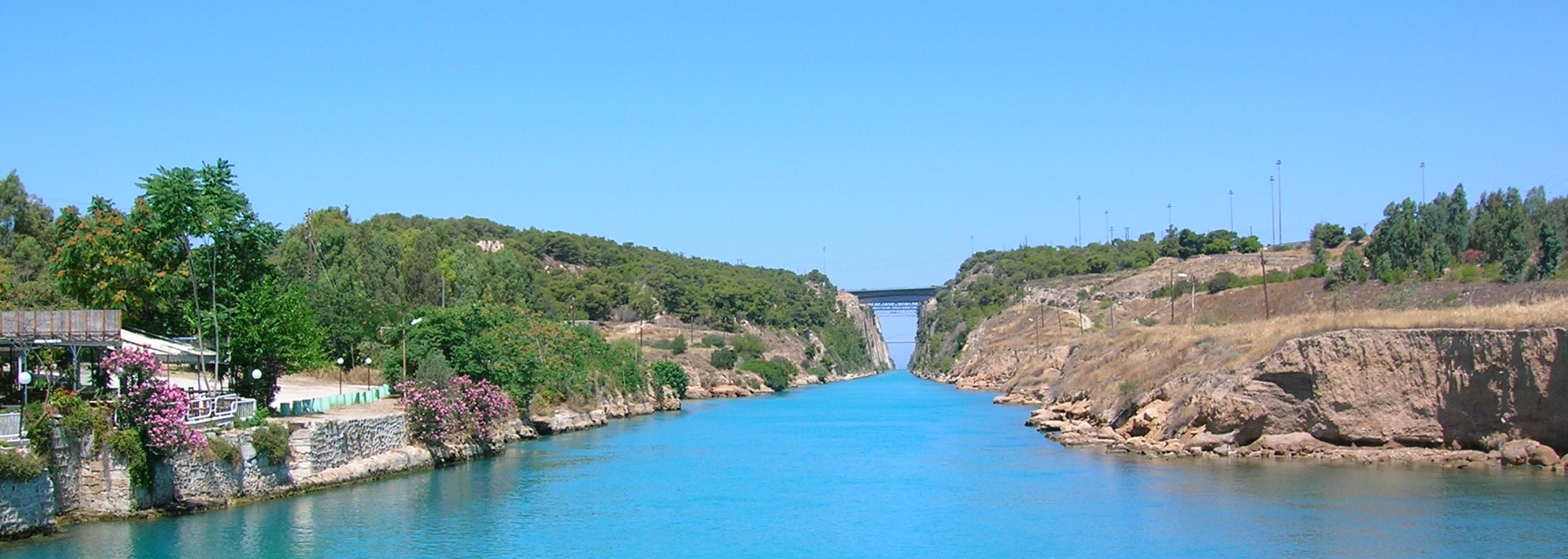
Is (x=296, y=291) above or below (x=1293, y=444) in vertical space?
above

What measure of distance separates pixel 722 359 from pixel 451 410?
7464cm

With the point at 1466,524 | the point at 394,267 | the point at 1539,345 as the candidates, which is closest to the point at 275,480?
the point at 1466,524

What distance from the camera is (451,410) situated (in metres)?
43.7

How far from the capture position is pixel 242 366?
38.9m

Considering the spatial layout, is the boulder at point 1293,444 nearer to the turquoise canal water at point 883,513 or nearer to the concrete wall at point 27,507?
the turquoise canal water at point 883,513

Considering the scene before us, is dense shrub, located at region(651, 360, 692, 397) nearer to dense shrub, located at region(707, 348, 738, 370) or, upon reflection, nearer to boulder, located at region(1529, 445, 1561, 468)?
dense shrub, located at region(707, 348, 738, 370)

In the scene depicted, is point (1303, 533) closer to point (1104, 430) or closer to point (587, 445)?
point (1104, 430)

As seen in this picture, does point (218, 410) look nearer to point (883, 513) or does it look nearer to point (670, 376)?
point (883, 513)

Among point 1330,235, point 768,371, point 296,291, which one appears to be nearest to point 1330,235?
point 1330,235

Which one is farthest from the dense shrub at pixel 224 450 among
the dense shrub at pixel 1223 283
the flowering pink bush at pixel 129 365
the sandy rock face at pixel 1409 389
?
the dense shrub at pixel 1223 283

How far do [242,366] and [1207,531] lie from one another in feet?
95.1

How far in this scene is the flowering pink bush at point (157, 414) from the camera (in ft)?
90.6

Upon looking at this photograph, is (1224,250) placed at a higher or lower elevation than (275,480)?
higher

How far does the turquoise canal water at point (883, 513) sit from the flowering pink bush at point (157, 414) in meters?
1.77
